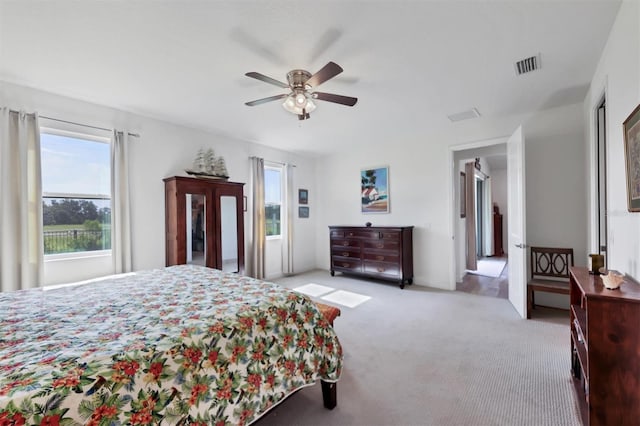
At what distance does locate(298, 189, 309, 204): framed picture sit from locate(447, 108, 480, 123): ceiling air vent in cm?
316

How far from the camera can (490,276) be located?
5.23m

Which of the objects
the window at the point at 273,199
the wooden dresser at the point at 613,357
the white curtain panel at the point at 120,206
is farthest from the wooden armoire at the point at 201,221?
the wooden dresser at the point at 613,357

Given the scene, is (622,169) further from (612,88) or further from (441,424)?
(441,424)

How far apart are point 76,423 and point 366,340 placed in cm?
230

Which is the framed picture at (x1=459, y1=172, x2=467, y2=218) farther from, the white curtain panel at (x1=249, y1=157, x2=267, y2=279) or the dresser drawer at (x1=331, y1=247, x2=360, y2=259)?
the white curtain panel at (x1=249, y1=157, x2=267, y2=279)

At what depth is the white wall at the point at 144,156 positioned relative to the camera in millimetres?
2963

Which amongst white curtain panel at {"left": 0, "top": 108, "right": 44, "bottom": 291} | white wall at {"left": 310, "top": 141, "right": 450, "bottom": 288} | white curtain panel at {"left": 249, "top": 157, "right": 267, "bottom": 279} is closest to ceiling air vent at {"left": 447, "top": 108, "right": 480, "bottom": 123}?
white wall at {"left": 310, "top": 141, "right": 450, "bottom": 288}

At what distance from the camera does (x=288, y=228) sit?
5504mm

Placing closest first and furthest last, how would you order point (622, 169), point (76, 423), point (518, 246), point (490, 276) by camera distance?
point (76, 423)
point (622, 169)
point (518, 246)
point (490, 276)

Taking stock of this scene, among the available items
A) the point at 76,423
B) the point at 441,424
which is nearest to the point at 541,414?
the point at 441,424

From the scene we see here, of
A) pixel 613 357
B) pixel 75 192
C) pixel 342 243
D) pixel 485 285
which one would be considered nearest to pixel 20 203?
pixel 75 192

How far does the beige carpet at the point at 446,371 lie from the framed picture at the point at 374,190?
84.2 inches

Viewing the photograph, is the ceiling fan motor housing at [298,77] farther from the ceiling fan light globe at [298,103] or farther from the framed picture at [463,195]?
the framed picture at [463,195]

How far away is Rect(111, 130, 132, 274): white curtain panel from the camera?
334cm
